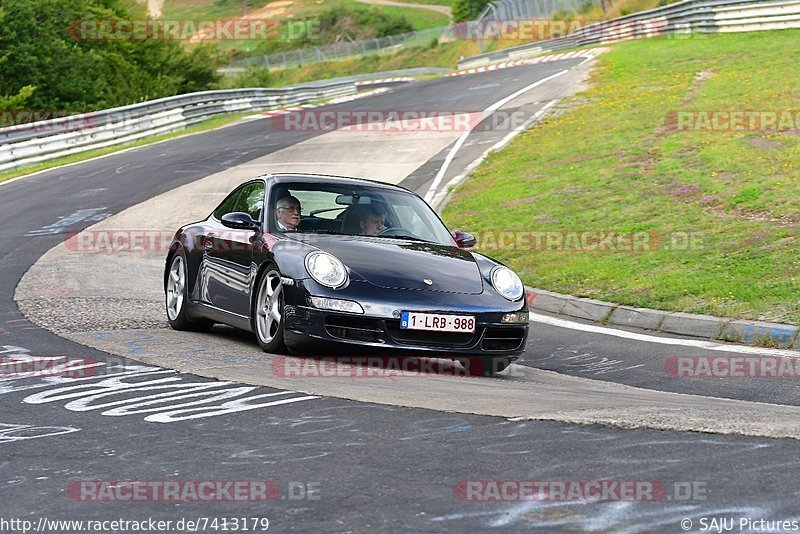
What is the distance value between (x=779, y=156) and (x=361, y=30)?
9682 centimetres

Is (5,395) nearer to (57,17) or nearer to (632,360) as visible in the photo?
(632,360)

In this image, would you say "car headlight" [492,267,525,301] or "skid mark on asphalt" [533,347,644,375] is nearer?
"car headlight" [492,267,525,301]

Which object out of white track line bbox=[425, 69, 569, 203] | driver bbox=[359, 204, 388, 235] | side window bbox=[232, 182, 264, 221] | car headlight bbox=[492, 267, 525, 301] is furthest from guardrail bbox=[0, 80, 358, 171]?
car headlight bbox=[492, 267, 525, 301]

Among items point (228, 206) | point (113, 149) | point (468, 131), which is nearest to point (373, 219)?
point (228, 206)

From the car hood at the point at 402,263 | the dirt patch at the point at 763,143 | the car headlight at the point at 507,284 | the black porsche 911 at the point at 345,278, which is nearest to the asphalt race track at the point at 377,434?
the black porsche 911 at the point at 345,278

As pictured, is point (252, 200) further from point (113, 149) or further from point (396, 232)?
point (113, 149)

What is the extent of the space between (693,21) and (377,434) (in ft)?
129

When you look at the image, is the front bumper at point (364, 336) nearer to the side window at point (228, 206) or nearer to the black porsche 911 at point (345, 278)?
the black porsche 911 at point (345, 278)

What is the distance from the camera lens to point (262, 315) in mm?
8852

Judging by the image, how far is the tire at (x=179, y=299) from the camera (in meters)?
10.2

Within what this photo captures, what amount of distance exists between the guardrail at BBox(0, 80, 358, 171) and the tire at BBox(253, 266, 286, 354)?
64.2 ft

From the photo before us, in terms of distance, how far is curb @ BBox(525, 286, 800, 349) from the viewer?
1021cm

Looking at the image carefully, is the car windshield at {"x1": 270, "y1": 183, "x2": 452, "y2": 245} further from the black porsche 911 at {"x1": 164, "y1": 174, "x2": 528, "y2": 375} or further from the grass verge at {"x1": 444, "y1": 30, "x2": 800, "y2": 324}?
the grass verge at {"x1": 444, "y1": 30, "x2": 800, "y2": 324}

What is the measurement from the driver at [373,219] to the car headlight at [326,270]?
104cm
